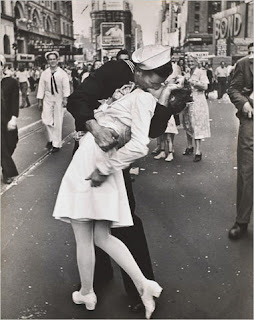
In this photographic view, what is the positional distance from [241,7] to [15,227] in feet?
14.5

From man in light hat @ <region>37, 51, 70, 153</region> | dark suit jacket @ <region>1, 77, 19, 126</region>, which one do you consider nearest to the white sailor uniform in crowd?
→ man in light hat @ <region>37, 51, 70, 153</region>

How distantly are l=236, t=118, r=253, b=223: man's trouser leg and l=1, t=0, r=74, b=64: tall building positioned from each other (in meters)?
1.63

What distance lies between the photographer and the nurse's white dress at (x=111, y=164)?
2.20m

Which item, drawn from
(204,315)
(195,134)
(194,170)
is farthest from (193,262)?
(195,134)

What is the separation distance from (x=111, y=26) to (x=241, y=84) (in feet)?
3.61

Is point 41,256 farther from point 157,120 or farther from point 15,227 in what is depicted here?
point 157,120

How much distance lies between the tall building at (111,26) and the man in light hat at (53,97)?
4194 millimetres

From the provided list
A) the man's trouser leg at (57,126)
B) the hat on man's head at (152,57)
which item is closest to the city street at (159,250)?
the man's trouser leg at (57,126)

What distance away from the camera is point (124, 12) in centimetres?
335

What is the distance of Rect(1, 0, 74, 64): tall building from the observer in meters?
4.50

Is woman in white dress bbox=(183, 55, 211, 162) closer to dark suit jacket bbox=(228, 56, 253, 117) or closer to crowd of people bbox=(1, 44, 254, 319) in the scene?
dark suit jacket bbox=(228, 56, 253, 117)

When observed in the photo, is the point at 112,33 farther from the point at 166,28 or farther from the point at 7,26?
the point at 7,26

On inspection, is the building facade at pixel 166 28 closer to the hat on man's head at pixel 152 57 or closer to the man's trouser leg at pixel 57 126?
the hat on man's head at pixel 152 57

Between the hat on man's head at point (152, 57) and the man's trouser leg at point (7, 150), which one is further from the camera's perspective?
the man's trouser leg at point (7, 150)
